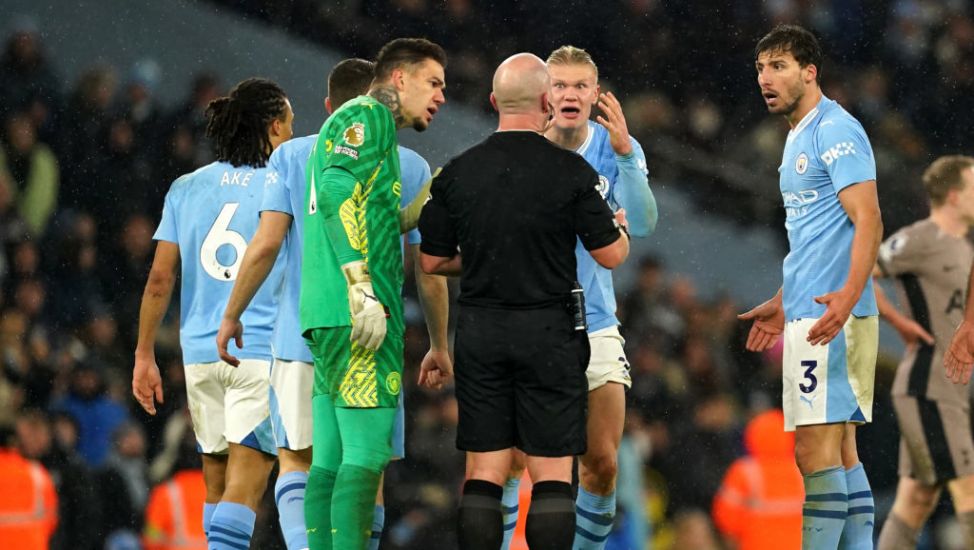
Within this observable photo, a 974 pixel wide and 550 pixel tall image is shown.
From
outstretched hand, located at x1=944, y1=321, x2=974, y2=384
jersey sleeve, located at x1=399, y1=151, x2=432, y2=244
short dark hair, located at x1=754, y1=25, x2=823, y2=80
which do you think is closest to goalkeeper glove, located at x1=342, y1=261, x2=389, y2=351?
jersey sleeve, located at x1=399, y1=151, x2=432, y2=244

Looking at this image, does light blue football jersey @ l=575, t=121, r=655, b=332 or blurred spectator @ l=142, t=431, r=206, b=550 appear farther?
blurred spectator @ l=142, t=431, r=206, b=550

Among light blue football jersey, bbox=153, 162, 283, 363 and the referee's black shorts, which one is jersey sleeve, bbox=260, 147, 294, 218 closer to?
light blue football jersey, bbox=153, 162, 283, 363

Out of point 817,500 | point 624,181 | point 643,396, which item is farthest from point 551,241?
point 643,396

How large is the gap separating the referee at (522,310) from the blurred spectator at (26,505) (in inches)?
210

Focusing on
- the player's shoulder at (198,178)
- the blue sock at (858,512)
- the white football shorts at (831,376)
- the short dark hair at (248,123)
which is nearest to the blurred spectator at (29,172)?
the player's shoulder at (198,178)

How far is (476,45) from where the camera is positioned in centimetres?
1304

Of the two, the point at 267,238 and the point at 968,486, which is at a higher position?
the point at 267,238

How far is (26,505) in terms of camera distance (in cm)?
927

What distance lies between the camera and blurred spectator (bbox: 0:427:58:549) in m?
9.16

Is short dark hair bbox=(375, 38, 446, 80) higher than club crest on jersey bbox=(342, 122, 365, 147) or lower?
higher

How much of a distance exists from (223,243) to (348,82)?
913 mm

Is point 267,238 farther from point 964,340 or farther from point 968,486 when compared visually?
point 968,486

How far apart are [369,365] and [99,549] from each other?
502cm

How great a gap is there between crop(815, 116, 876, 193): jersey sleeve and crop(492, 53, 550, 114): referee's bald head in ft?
4.04
